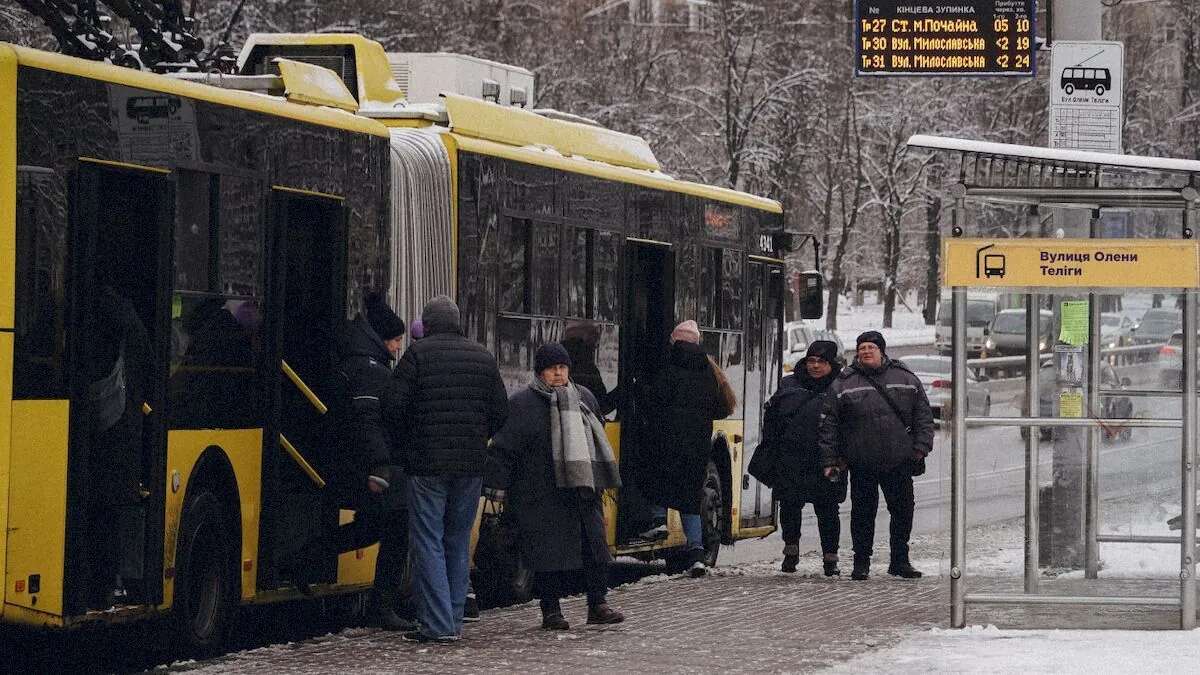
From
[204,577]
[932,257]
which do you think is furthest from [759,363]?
[932,257]

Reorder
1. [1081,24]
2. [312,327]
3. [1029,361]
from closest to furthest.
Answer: [312,327] < [1029,361] < [1081,24]

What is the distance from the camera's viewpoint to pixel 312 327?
1239 cm

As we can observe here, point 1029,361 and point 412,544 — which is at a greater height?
point 1029,361

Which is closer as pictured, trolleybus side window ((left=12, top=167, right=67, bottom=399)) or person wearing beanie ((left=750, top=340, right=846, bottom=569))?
trolleybus side window ((left=12, top=167, right=67, bottom=399))

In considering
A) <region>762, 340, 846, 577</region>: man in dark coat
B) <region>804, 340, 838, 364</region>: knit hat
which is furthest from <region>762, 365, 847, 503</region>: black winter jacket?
<region>804, 340, 838, 364</region>: knit hat

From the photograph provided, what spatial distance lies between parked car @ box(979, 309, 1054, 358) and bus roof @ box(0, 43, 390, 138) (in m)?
3.58

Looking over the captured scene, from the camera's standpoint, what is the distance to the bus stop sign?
14820mm

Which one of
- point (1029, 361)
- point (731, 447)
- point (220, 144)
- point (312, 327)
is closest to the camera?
point (220, 144)

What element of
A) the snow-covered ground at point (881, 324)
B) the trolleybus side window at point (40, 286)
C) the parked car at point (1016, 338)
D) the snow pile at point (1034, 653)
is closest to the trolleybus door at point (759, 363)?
the parked car at point (1016, 338)

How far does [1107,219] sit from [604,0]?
55.9m

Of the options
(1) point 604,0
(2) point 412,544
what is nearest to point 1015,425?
(2) point 412,544

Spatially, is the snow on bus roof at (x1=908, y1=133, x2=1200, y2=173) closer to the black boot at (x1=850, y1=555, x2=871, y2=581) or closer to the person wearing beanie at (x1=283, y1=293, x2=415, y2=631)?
the person wearing beanie at (x1=283, y1=293, x2=415, y2=631)

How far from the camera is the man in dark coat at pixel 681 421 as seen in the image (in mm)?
15945

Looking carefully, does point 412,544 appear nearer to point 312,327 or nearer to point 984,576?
point 312,327
